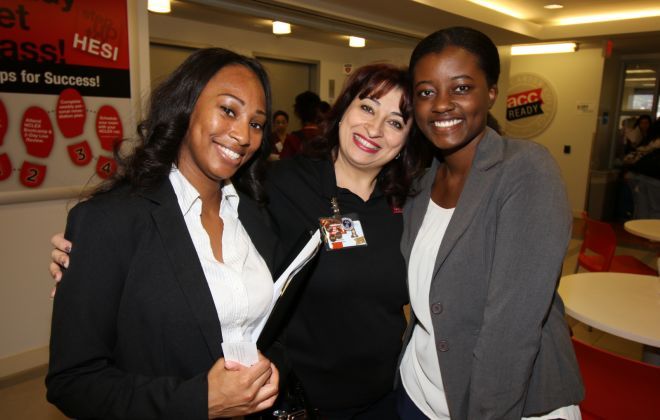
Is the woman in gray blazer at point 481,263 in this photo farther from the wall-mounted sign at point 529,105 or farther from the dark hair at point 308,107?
the wall-mounted sign at point 529,105

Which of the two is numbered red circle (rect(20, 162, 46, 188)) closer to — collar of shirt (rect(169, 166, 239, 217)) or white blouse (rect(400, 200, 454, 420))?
collar of shirt (rect(169, 166, 239, 217))

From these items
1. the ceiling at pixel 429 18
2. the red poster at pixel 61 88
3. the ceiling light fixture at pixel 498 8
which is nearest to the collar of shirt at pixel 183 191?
the red poster at pixel 61 88

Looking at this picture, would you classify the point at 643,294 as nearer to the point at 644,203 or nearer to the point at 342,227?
the point at 342,227

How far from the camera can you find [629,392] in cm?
160

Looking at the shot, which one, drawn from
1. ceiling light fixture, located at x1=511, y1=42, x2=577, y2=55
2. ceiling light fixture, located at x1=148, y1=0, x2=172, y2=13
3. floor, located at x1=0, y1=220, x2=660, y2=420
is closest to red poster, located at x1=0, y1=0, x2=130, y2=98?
ceiling light fixture, located at x1=148, y1=0, x2=172, y2=13

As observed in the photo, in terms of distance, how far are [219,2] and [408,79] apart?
2.91 metres

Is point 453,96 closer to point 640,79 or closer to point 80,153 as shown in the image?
point 80,153

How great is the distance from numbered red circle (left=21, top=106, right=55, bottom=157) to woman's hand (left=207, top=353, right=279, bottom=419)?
8.66 ft

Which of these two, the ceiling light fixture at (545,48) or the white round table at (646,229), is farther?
the ceiling light fixture at (545,48)

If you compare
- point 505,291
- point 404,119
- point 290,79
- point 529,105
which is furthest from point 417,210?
point 529,105

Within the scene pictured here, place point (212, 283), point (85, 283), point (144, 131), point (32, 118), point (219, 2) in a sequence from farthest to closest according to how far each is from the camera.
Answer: point (219, 2) < point (32, 118) < point (144, 131) < point (212, 283) < point (85, 283)

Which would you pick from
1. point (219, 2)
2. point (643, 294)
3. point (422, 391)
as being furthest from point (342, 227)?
point (219, 2)

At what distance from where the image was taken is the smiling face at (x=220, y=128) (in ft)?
4.17

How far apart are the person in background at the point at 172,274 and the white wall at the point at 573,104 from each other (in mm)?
8320
